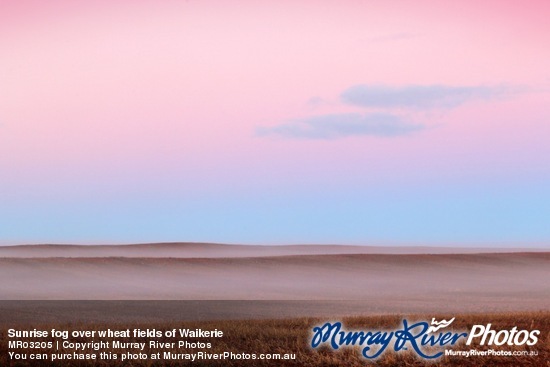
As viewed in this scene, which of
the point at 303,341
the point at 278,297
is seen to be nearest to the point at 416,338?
the point at 303,341

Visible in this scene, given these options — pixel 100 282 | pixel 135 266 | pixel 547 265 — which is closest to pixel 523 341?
pixel 100 282

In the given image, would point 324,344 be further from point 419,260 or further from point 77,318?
point 419,260

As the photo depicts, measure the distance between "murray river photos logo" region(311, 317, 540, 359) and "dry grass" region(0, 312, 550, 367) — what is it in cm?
17

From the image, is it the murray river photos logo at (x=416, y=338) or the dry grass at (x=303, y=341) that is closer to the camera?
the dry grass at (x=303, y=341)

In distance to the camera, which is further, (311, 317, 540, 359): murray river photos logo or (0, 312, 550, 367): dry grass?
(311, 317, 540, 359): murray river photos logo

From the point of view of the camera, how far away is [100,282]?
3516 centimetres

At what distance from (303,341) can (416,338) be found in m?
1.80

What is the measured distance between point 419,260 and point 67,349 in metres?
36.1

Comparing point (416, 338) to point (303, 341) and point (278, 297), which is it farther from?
point (278, 297)

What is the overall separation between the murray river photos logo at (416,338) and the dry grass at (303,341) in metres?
0.17

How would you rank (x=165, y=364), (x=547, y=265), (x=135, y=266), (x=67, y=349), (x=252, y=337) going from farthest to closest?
(x=547, y=265), (x=135, y=266), (x=252, y=337), (x=67, y=349), (x=165, y=364)

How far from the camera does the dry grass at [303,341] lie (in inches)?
446

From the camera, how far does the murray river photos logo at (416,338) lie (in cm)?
1183

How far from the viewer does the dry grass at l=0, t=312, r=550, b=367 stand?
37.2 feet
